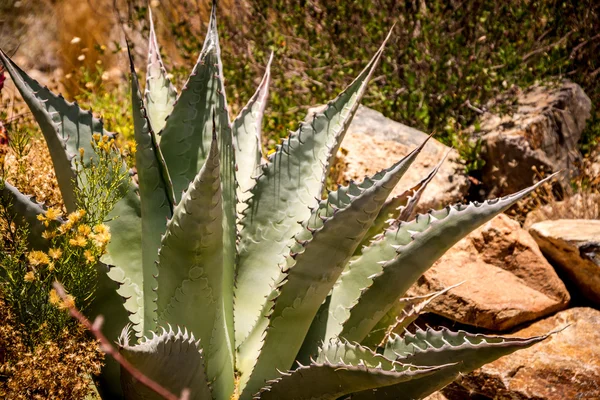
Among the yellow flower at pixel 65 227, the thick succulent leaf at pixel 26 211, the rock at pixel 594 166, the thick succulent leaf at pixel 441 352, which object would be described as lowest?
the thick succulent leaf at pixel 441 352

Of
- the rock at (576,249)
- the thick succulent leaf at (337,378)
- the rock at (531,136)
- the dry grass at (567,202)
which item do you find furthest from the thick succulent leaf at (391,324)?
the rock at (531,136)

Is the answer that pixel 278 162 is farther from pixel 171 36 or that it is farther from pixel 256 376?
pixel 171 36

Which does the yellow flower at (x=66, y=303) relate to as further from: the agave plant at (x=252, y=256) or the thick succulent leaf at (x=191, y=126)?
the thick succulent leaf at (x=191, y=126)

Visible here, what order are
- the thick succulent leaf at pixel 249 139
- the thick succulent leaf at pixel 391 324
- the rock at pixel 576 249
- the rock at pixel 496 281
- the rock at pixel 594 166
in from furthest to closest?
the rock at pixel 594 166, the rock at pixel 576 249, the rock at pixel 496 281, the thick succulent leaf at pixel 249 139, the thick succulent leaf at pixel 391 324

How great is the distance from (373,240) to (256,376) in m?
0.51

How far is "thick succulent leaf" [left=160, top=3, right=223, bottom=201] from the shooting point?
6.27 feet

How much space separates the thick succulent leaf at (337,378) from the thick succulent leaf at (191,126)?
2.07 feet

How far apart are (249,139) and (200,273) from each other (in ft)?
2.18

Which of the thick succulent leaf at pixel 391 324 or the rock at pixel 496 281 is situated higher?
the rock at pixel 496 281

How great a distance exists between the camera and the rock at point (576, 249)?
10.3ft

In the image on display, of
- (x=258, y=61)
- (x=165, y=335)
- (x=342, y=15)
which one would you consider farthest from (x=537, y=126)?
(x=165, y=335)

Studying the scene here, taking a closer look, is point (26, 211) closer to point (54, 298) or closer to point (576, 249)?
point (54, 298)

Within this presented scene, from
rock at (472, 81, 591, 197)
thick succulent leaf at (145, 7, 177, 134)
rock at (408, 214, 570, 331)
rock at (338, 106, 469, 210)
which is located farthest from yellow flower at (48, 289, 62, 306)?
rock at (472, 81, 591, 197)

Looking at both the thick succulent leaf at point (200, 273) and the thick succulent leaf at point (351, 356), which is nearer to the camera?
the thick succulent leaf at point (200, 273)
